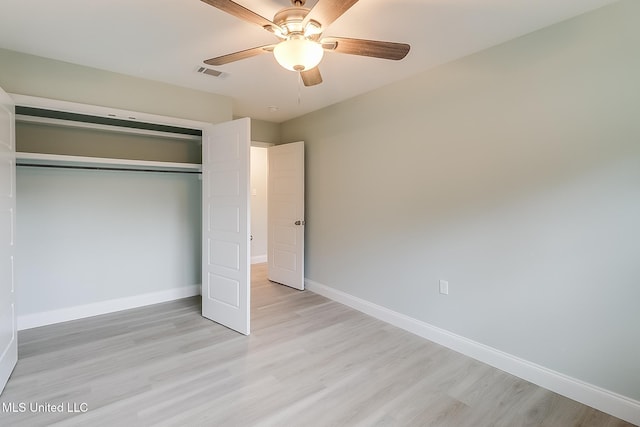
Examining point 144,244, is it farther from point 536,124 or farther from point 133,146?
point 536,124

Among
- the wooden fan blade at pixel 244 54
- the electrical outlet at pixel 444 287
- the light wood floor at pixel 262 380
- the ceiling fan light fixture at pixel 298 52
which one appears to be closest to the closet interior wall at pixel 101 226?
the light wood floor at pixel 262 380

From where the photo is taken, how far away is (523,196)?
2320 mm

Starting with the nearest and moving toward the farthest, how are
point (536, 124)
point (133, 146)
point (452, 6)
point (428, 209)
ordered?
point (452, 6) → point (536, 124) → point (428, 209) → point (133, 146)

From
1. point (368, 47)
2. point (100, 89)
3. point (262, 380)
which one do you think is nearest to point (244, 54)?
point (368, 47)

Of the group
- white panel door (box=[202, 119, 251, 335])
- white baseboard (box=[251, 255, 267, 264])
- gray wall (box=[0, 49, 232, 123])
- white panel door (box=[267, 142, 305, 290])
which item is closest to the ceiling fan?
white panel door (box=[202, 119, 251, 335])

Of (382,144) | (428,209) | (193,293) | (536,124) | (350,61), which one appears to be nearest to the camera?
(536,124)

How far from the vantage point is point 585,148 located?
6.68 ft

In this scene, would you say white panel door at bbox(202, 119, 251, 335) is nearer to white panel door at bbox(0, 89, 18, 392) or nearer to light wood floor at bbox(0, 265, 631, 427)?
light wood floor at bbox(0, 265, 631, 427)

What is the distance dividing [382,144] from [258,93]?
1559 millimetres

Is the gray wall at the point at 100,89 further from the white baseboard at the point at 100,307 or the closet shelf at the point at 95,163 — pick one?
the white baseboard at the point at 100,307

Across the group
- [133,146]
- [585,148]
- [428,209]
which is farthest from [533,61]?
[133,146]

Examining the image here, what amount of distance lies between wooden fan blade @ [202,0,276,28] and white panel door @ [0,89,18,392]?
6.04ft

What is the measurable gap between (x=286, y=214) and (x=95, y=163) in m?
2.38

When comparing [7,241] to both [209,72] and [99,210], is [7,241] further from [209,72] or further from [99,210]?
[209,72]
